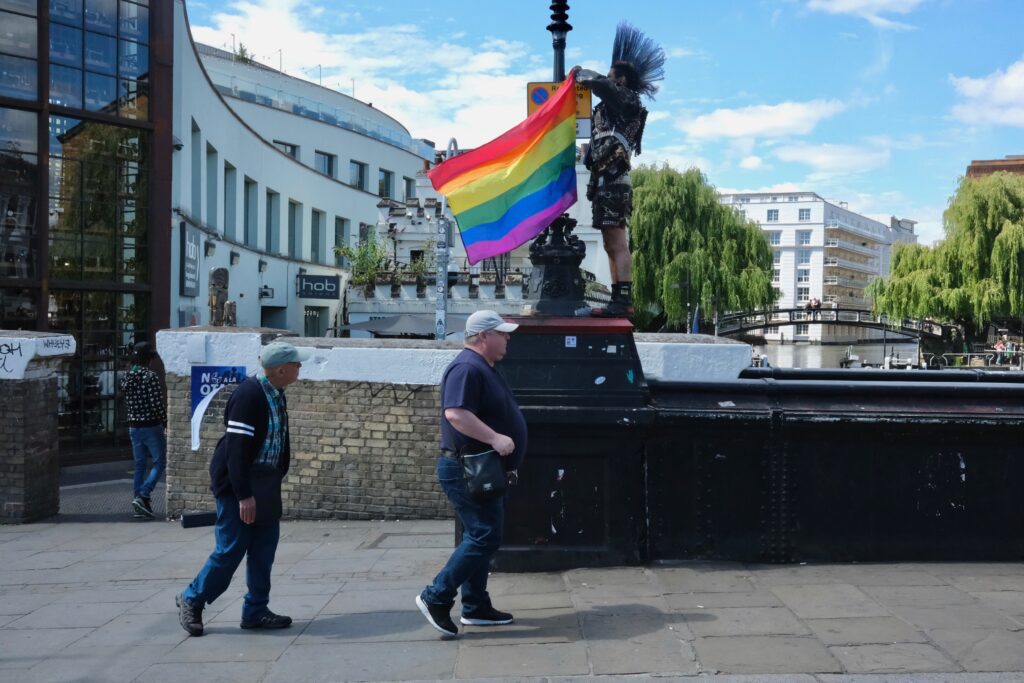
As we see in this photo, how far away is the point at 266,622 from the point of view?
5.52m

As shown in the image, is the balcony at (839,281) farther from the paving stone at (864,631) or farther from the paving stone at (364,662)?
the paving stone at (364,662)

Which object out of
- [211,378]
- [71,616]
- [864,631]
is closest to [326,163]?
[211,378]

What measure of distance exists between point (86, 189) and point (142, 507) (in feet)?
27.1

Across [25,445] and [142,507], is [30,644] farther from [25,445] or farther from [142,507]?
[25,445]

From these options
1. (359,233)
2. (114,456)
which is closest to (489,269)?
(359,233)

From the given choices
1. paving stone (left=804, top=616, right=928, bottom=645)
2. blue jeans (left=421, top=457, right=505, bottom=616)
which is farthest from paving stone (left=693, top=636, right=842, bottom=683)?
blue jeans (left=421, top=457, right=505, bottom=616)

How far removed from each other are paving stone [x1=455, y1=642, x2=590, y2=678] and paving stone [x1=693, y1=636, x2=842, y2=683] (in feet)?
2.06

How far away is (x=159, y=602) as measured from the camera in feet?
21.0

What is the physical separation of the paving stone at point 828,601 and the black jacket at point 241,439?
126 inches

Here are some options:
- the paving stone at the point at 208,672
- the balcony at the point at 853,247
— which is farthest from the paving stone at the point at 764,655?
the balcony at the point at 853,247

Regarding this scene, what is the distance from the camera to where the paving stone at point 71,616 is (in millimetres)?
5906

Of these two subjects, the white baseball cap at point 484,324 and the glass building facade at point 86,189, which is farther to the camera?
the glass building facade at point 86,189

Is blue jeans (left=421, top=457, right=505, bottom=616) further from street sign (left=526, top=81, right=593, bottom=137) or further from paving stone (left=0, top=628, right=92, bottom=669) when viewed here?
street sign (left=526, top=81, right=593, bottom=137)

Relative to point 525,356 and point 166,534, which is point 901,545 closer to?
point 525,356
